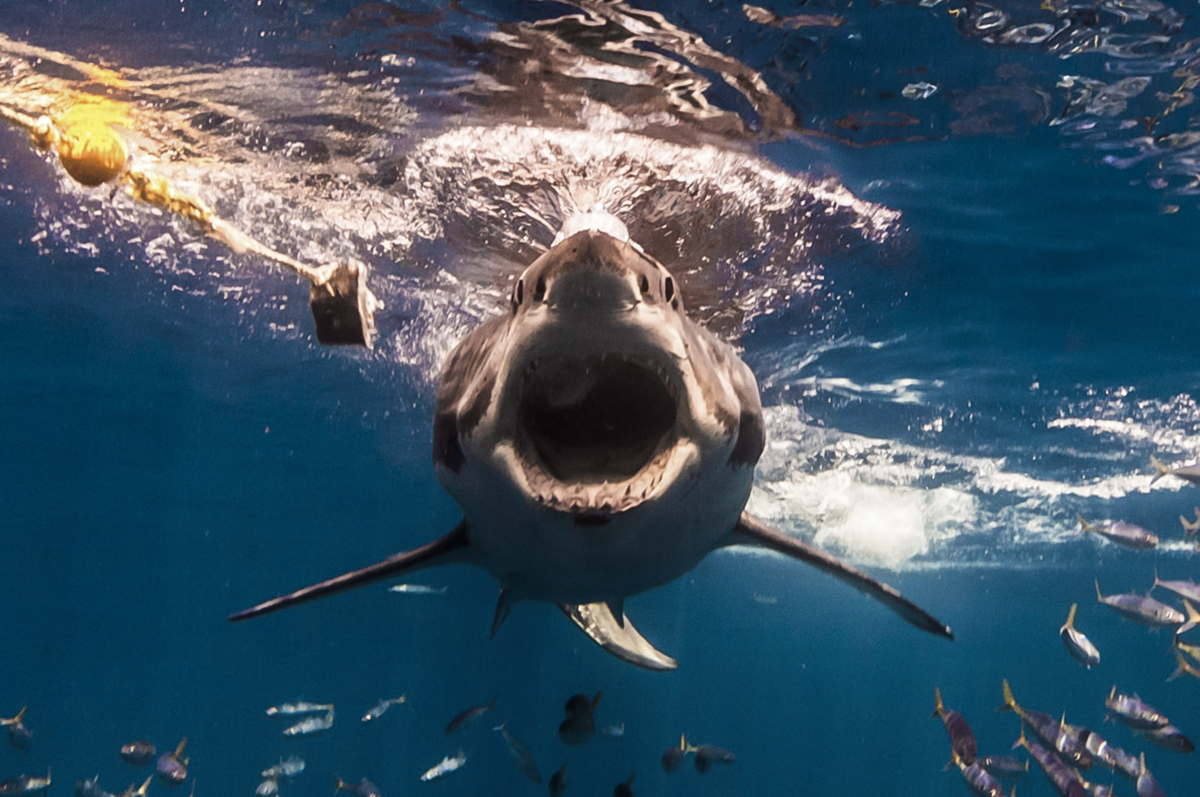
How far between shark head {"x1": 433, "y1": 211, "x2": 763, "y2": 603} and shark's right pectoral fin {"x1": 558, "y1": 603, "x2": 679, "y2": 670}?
317 cm

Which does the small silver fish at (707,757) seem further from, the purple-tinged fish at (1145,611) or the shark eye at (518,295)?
the shark eye at (518,295)

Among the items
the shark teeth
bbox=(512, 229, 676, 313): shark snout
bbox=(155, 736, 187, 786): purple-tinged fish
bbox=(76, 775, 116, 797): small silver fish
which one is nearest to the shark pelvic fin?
the shark teeth

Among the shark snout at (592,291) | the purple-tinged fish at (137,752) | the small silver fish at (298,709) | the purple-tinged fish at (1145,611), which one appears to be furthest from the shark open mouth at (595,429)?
the small silver fish at (298,709)

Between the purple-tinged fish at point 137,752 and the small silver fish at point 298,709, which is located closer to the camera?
the purple-tinged fish at point 137,752

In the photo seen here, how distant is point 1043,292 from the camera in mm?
10992

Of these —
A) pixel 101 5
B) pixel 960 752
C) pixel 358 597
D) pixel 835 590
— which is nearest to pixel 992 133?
pixel 960 752

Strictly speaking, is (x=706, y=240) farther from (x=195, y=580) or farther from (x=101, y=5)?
(x=195, y=580)

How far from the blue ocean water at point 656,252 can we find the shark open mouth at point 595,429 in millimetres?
4338

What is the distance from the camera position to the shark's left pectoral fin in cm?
439

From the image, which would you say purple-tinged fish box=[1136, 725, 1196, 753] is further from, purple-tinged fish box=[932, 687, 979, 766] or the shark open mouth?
the shark open mouth

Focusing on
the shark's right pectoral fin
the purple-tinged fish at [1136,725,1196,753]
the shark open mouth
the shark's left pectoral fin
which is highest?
the shark open mouth

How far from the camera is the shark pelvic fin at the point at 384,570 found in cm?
445

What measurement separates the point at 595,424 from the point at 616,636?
14.5 ft

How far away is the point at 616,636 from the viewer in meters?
7.11
